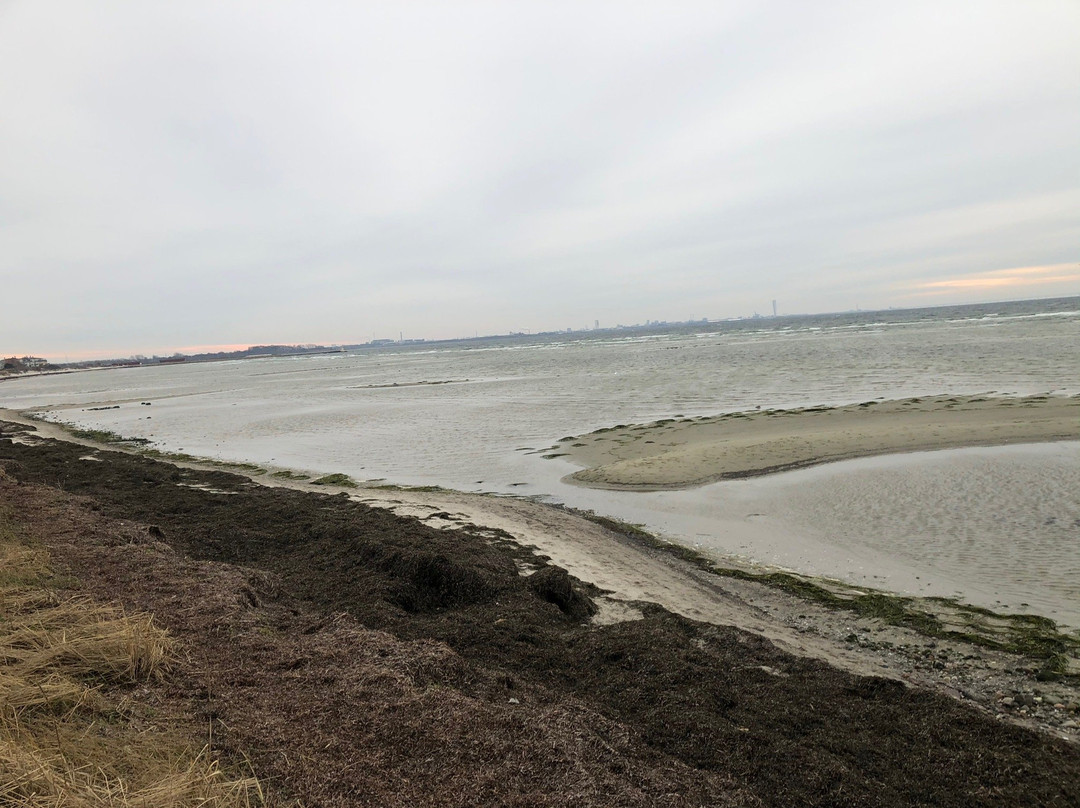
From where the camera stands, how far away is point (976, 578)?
8023 mm

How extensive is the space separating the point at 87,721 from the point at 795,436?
711 inches

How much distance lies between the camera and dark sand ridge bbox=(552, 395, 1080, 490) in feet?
50.5

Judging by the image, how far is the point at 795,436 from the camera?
18.5 meters

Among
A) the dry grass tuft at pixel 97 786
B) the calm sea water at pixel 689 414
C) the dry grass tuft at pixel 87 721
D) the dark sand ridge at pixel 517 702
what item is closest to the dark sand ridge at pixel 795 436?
the calm sea water at pixel 689 414

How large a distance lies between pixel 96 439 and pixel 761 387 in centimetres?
3169

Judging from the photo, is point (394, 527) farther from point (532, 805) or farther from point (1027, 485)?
point (1027, 485)

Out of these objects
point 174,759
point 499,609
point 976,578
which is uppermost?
point 174,759

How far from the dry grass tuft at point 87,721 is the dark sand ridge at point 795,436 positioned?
10.8 m

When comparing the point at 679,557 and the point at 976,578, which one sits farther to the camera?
the point at 679,557

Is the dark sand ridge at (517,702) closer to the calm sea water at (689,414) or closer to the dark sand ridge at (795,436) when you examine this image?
the calm sea water at (689,414)

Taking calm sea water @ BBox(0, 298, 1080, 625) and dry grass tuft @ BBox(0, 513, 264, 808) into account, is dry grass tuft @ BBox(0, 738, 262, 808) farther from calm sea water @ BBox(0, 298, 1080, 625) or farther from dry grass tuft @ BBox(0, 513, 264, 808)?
calm sea water @ BBox(0, 298, 1080, 625)

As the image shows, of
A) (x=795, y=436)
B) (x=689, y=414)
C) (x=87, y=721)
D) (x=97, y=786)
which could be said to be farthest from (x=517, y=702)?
(x=689, y=414)

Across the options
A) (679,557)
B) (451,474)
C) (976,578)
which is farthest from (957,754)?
(451,474)

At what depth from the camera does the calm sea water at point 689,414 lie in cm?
961
